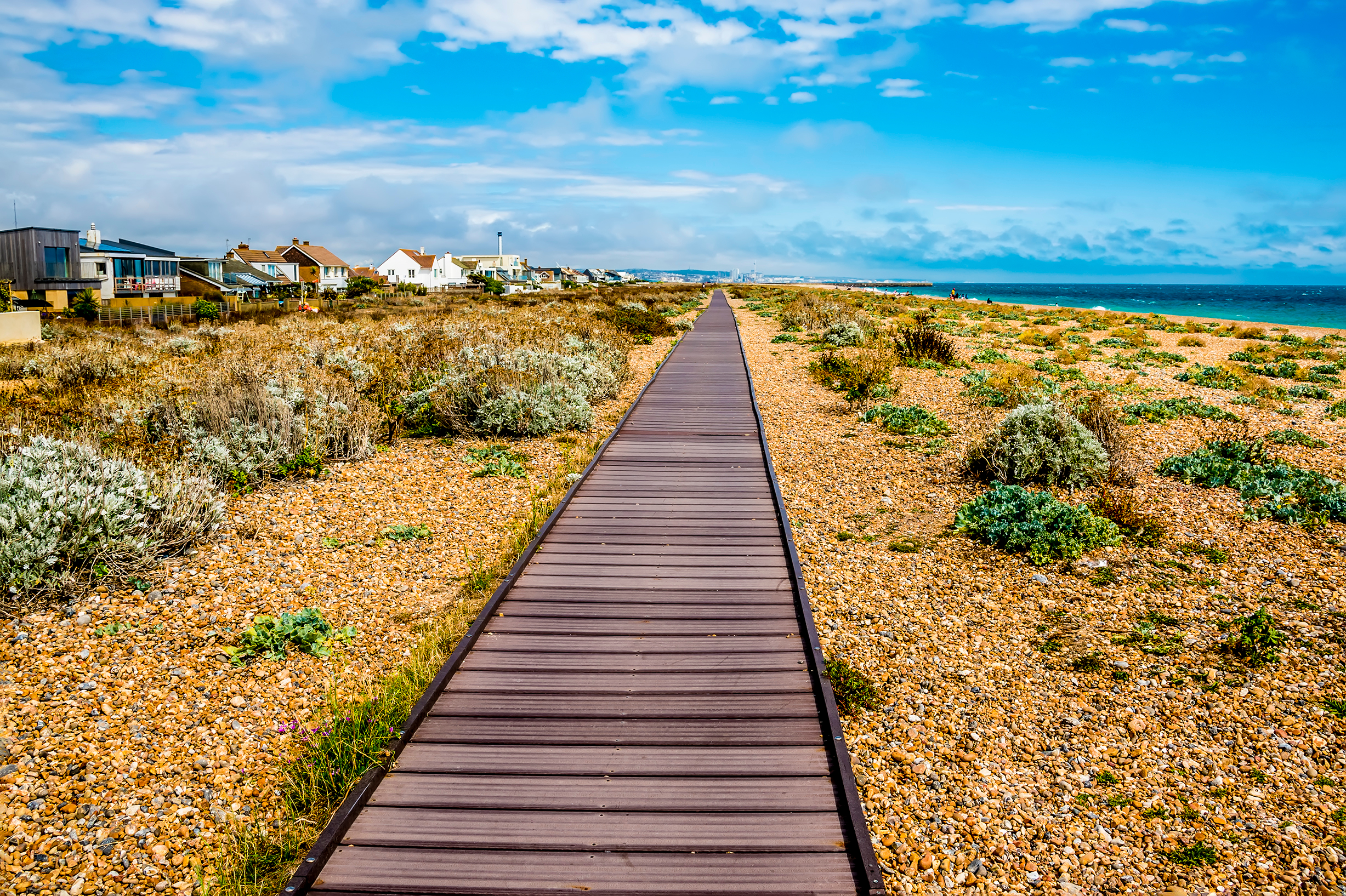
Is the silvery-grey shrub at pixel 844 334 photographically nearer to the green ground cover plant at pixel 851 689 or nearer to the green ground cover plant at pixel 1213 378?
the green ground cover plant at pixel 1213 378

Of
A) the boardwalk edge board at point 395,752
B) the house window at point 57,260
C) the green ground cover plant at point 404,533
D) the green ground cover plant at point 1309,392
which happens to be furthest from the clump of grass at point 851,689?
the house window at point 57,260

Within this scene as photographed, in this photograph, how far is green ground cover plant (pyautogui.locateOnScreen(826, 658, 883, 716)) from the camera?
177 inches

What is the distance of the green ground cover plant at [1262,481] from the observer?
7.49m

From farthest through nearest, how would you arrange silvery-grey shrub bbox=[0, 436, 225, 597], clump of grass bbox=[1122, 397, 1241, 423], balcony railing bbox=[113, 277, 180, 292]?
balcony railing bbox=[113, 277, 180, 292]
clump of grass bbox=[1122, 397, 1241, 423]
silvery-grey shrub bbox=[0, 436, 225, 597]

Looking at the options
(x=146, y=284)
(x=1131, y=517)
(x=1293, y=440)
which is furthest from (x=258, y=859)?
(x=146, y=284)

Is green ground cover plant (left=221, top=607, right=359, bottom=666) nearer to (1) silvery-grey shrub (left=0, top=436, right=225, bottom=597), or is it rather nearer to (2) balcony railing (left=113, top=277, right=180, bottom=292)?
(1) silvery-grey shrub (left=0, top=436, right=225, bottom=597)

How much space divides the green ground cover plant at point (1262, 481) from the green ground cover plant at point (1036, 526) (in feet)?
6.12

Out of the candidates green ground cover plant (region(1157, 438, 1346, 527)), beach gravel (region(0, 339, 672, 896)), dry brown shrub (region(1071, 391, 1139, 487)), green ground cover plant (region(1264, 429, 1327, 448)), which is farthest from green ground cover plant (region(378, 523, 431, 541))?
green ground cover plant (region(1264, 429, 1327, 448))

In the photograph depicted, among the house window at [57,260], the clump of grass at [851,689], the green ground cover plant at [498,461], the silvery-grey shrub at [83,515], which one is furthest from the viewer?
the house window at [57,260]

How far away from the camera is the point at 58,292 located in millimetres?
41969

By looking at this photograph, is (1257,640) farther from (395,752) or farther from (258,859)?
(258,859)

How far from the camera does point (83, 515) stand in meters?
5.85

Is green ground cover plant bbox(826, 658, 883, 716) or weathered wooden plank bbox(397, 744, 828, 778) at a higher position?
green ground cover plant bbox(826, 658, 883, 716)

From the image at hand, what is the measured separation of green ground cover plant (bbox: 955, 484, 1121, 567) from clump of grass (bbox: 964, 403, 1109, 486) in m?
1.24
